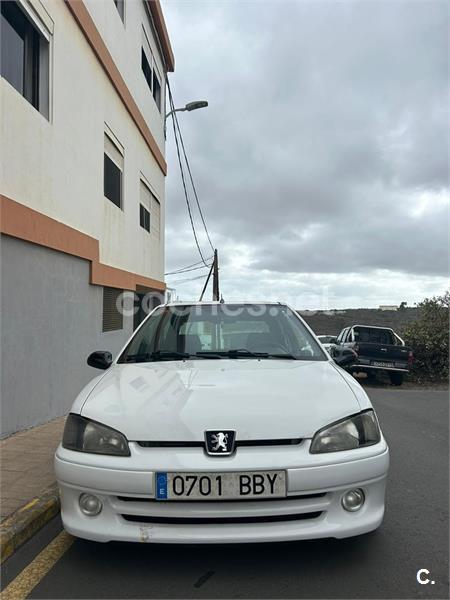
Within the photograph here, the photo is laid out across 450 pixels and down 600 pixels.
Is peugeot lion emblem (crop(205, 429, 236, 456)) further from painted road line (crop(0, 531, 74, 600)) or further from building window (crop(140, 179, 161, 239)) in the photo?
building window (crop(140, 179, 161, 239))

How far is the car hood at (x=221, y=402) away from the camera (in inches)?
103

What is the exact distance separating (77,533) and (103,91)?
26.9ft

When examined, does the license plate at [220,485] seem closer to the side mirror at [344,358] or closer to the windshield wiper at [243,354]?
the windshield wiper at [243,354]

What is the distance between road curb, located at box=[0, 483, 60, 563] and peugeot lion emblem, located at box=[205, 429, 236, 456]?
55.9 inches

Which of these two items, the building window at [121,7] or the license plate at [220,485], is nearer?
the license plate at [220,485]

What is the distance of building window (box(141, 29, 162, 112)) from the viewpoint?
1312 cm

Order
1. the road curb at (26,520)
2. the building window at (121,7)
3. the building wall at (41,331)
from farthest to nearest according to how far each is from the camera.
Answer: the building window at (121,7) → the building wall at (41,331) → the road curb at (26,520)

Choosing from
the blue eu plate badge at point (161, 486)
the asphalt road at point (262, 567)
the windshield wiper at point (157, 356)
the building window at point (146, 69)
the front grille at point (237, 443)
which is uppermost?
the building window at point (146, 69)

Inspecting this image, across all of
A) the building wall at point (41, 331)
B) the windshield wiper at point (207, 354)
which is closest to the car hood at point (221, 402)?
the windshield wiper at point (207, 354)

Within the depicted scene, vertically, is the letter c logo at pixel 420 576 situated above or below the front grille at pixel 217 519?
below

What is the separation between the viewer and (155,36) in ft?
47.1

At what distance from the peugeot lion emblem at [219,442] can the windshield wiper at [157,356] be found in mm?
1196

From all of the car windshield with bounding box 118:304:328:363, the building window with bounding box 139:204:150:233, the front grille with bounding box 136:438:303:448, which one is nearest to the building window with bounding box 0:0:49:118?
the car windshield with bounding box 118:304:328:363

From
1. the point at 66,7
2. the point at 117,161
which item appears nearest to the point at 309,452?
the point at 66,7
